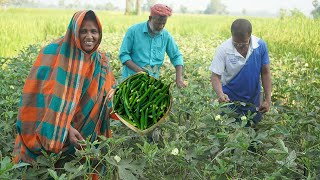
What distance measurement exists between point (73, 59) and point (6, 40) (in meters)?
→ 7.12

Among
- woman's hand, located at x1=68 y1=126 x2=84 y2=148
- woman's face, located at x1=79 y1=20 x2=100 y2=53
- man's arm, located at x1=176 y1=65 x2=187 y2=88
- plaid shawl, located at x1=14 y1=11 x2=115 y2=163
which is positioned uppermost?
woman's face, located at x1=79 y1=20 x2=100 y2=53

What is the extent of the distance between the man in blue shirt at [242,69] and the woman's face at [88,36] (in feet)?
3.51

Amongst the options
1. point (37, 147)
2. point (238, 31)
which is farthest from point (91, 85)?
point (238, 31)

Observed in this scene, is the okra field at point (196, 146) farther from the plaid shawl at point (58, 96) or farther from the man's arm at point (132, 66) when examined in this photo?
the man's arm at point (132, 66)

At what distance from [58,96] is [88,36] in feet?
1.10

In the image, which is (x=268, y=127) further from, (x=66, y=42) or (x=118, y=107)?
(x=66, y=42)

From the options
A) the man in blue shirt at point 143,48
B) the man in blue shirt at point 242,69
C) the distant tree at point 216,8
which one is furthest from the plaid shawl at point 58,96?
the distant tree at point 216,8

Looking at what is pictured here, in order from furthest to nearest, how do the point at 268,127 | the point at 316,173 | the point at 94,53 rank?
the point at 268,127
the point at 94,53
the point at 316,173

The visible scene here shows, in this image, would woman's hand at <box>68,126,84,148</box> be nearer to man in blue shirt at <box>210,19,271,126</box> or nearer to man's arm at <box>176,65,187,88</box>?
man in blue shirt at <box>210,19,271,126</box>

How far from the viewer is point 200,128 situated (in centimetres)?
294

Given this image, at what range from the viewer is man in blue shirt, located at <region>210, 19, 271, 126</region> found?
3.35 meters

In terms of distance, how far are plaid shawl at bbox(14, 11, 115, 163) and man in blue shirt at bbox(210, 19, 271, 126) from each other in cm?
106

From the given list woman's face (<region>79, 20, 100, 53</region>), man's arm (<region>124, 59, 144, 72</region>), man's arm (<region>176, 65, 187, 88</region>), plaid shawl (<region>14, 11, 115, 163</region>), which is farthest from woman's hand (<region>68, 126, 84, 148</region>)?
man's arm (<region>176, 65, 187, 88</region>)

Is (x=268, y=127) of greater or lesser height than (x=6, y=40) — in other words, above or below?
above
